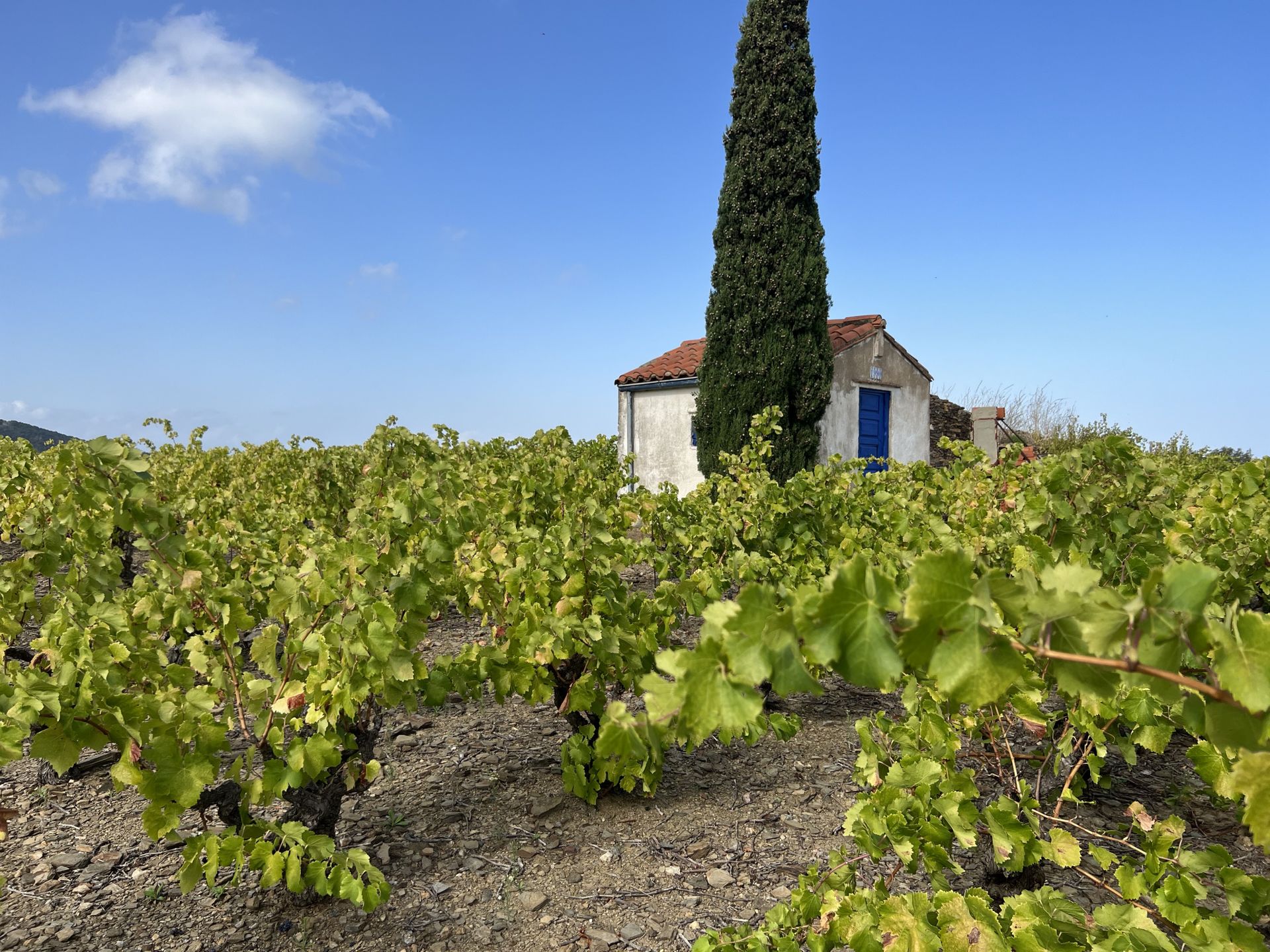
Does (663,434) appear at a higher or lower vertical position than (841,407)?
lower

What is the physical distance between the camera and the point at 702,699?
2.96 feet

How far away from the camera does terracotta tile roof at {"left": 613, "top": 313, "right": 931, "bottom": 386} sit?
16.3 metres

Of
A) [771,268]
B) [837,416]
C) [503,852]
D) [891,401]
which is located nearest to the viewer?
[503,852]

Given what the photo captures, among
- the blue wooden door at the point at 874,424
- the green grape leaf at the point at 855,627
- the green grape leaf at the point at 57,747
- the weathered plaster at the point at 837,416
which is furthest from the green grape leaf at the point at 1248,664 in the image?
the blue wooden door at the point at 874,424

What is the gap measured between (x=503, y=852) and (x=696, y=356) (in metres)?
15.2

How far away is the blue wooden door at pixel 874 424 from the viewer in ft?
54.4

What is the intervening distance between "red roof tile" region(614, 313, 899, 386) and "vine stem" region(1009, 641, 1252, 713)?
15097 mm

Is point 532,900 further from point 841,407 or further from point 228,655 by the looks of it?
point 841,407

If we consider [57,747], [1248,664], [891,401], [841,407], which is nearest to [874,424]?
[891,401]

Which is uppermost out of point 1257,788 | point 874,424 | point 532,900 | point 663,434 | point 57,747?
point 874,424

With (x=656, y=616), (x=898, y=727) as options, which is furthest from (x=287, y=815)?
(x=898, y=727)

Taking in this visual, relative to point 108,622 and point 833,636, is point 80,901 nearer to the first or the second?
point 108,622

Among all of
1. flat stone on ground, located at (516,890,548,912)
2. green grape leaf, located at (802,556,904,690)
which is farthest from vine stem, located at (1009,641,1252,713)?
flat stone on ground, located at (516,890,548,912)

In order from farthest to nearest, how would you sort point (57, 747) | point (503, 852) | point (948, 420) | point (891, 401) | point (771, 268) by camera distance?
point (948, 420), point (891, 401), point (771, 268), point (503, 852), point (57, 747)
